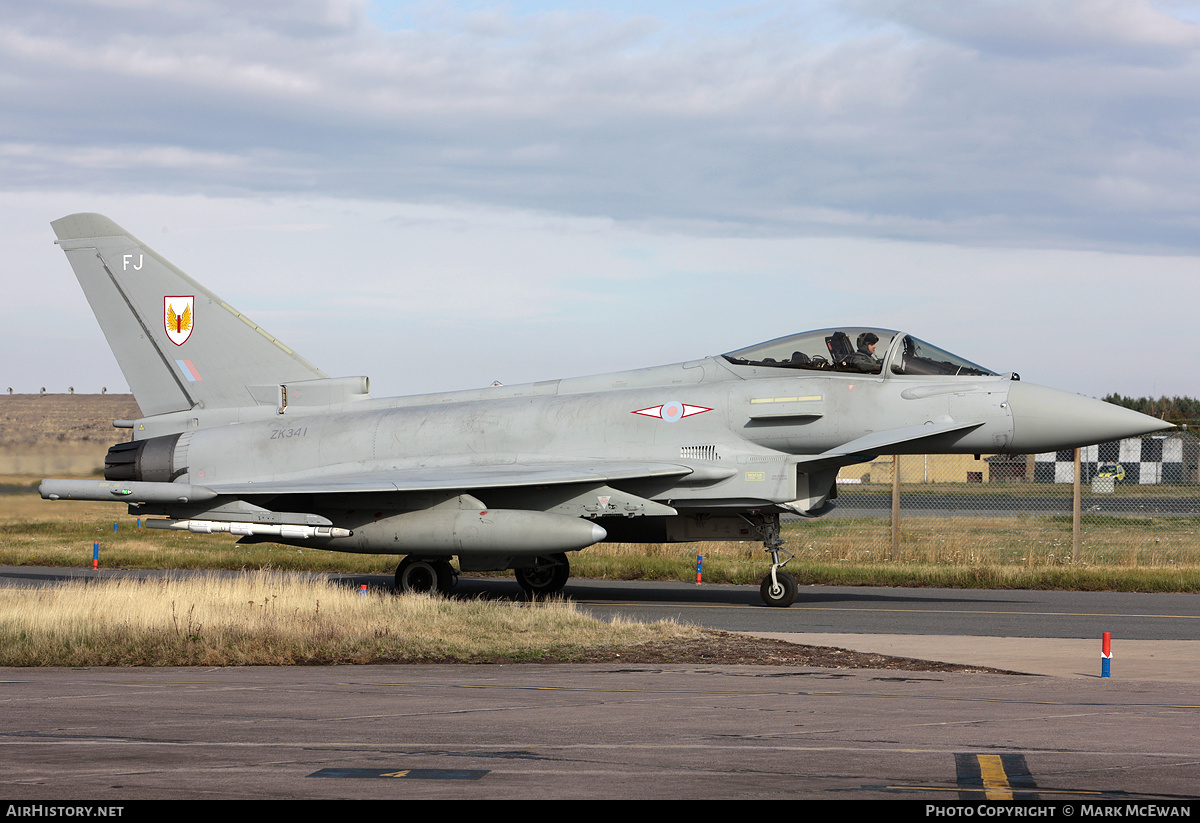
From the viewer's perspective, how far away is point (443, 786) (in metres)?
5.80

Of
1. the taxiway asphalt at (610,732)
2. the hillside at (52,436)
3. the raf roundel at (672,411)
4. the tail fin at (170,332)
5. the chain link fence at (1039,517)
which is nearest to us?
the taxiway asphalt at (610,732)

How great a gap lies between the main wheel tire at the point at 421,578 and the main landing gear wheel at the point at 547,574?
1368 millimetres

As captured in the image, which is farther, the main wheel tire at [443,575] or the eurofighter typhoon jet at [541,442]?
the main wheel tire at [443,575]

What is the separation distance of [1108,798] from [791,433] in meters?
10.5

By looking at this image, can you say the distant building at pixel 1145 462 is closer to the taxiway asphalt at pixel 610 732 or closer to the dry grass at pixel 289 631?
the taxiway asphalt at pixel 610 732

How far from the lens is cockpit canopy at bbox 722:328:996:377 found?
1579 cm

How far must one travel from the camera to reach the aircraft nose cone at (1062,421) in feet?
49.3

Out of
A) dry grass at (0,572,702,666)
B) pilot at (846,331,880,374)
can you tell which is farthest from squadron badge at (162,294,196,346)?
pilot at (846,331,880,374)

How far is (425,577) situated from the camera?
17.0 meters

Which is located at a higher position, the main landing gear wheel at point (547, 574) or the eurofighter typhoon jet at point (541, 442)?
the eurofighter typhoon jet at point (541, 442)

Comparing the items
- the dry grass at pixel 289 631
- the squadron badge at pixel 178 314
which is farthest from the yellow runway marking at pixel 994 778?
the squadron badge at pixel 178 314

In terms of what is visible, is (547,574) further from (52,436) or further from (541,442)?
(52,436)

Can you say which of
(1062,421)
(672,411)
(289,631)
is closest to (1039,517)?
(1062,421)

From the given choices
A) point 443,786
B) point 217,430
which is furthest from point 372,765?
point 217,430
